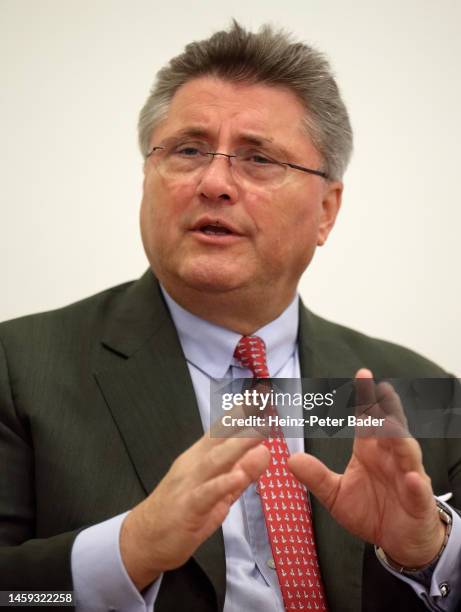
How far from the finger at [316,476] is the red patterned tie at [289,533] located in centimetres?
19

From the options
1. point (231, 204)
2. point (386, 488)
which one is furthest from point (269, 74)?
point (386, 488)

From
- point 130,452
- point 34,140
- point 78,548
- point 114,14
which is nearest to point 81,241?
point 34,140

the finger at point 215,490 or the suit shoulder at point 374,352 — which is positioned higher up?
the suit shoulder at point 374,352

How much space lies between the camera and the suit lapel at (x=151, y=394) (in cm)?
161

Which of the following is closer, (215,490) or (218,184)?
(215,490)

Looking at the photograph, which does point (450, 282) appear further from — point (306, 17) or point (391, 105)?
point (306, 17)

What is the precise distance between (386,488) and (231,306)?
623mm

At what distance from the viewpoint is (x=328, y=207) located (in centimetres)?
215

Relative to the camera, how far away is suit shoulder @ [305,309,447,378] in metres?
2.11

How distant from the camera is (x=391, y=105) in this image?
106 inches

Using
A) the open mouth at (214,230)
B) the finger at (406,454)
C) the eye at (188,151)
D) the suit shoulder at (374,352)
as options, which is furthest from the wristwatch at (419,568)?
the eye at (188,151)

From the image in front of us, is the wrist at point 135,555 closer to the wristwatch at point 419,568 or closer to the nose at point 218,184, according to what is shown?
the wristwatch at point 419,568

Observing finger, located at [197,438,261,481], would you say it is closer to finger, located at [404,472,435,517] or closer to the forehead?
finger, located at [404,472,435,517]

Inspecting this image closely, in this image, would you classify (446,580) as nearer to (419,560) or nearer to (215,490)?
(419,560)
